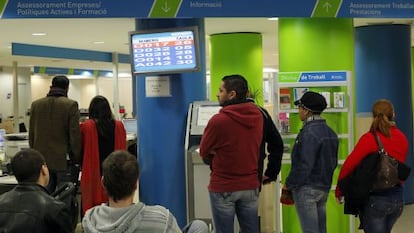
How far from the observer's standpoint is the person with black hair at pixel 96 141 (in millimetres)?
4953

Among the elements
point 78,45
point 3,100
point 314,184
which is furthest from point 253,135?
point 3,100

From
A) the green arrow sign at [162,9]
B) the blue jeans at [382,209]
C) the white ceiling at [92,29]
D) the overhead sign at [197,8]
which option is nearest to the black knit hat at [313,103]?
the blue jeans at [382,209]

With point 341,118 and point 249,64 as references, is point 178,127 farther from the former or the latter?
point 249,64

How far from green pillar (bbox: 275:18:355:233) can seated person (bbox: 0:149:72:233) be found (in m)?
3.49

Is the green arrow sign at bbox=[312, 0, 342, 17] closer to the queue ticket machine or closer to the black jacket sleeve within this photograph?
the queue ticket machine

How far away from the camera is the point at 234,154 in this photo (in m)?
3.79

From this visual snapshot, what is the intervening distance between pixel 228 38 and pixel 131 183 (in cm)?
763

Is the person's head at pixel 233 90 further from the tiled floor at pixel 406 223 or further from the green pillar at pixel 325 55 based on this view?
the tiled floor at pixel 406 223

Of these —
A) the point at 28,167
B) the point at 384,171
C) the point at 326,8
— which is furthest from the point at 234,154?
the point at 326,8

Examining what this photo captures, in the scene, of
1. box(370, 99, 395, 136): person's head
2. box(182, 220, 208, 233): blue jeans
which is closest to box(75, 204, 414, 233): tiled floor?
box(370, 99, 395, 136): person's head

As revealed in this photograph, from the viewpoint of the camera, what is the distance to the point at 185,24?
18.1ft

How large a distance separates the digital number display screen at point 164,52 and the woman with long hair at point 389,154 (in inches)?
72.1

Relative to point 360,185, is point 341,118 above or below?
above

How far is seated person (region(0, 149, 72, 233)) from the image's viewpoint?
2.62 metres
